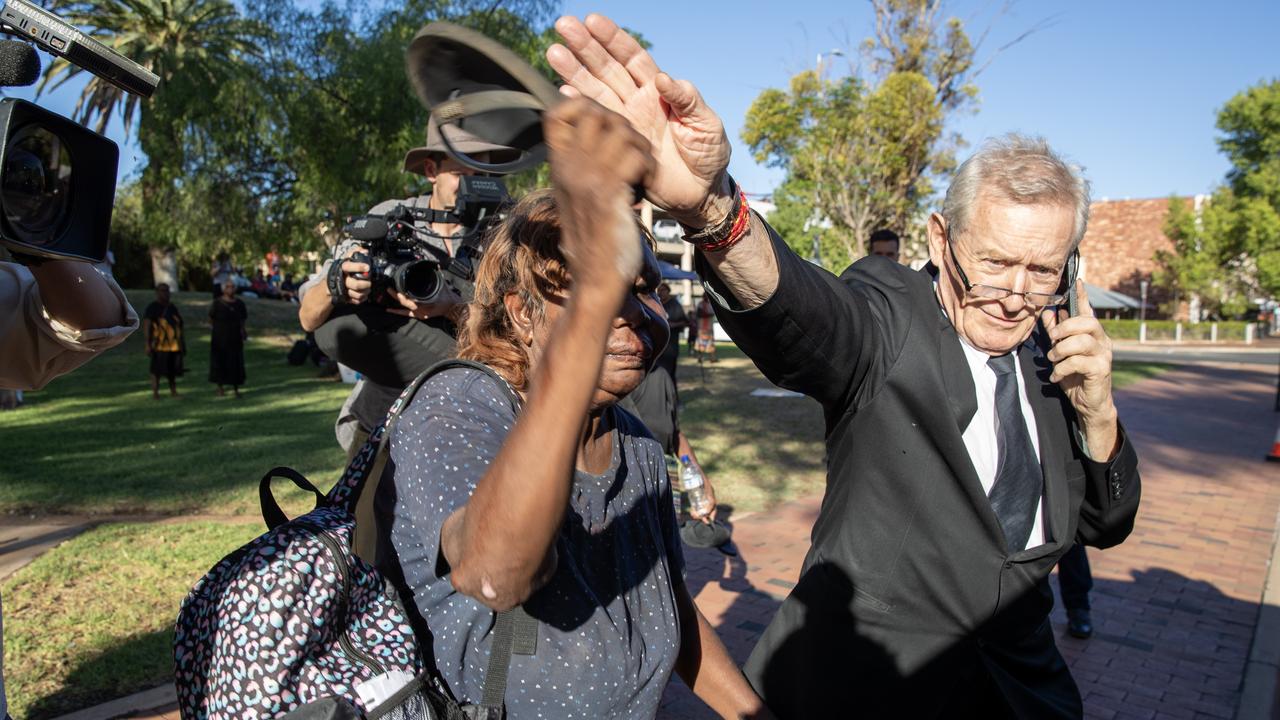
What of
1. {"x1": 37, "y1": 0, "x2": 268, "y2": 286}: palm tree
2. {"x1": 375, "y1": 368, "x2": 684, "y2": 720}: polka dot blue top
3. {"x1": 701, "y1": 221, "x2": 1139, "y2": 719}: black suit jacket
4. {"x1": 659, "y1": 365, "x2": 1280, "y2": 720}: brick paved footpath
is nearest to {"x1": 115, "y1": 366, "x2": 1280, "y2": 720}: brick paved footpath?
{"x1": 659, "y1": 365, "x2": 1280, "y2": 720}: brick paved footpath

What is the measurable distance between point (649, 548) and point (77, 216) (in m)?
1.22

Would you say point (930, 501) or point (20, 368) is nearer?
point (20, 368)

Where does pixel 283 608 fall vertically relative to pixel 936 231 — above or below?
below

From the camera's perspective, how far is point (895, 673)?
1.92 metres

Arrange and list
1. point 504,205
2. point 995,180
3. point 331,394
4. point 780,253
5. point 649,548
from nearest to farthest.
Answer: point 780,253 < point 649,548 < point 995,180 < point 504,205 < point 331,394

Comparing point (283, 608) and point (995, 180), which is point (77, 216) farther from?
point (995, 180)

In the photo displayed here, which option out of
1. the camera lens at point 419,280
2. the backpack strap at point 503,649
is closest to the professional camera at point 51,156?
the backpack strap at point 503,649

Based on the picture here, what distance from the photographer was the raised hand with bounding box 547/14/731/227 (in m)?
1.30

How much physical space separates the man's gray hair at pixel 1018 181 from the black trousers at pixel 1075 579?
134 inches

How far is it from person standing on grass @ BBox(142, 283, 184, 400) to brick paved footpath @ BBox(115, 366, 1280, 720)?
36.8 feet

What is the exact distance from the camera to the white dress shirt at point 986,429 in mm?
2025

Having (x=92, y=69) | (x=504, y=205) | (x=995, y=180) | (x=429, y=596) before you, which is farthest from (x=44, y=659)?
(x=995, y=180)

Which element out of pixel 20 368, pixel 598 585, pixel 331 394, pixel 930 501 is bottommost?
pixel 331 394

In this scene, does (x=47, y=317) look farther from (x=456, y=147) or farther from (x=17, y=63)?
(x=456, y=147)
